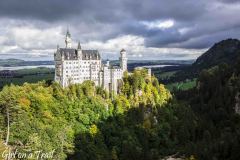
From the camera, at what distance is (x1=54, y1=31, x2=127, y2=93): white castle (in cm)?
14412

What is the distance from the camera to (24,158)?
76.8 m

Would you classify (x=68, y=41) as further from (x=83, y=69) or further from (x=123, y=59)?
(x=123, y=59)

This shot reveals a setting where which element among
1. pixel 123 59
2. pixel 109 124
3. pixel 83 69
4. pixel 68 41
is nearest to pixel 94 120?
pixel 109 124

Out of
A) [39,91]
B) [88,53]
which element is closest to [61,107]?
[39,91]

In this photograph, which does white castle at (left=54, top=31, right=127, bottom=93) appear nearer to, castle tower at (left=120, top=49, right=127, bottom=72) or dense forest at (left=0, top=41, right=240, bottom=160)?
castle tower at (left=120, top=49, right=127, bottom=72)

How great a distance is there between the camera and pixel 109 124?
14212 centimetres

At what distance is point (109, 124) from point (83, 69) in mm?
25174

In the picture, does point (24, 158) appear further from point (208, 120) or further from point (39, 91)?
point (208, 120)

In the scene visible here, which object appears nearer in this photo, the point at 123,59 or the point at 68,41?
the point at 68,41

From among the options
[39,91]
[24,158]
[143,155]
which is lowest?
[143,155]

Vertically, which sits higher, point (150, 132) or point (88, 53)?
point (88, 53)

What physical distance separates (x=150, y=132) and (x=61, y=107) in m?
38.8

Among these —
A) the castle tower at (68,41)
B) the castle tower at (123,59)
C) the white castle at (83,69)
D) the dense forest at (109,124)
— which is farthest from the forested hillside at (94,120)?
the castle tower at (68,41)

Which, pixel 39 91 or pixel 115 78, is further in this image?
pixel 115 78
